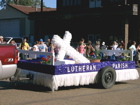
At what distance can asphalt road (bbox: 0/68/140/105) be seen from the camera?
26.8ft

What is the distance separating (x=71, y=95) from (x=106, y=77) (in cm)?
163

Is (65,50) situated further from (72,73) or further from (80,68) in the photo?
(72,73)

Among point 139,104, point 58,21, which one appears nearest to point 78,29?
point 58,21

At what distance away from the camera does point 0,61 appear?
9016 millimetres

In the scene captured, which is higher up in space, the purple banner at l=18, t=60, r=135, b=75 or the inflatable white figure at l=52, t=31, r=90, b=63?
the inflatable white figure at l=52, t=31, r=90, b=63

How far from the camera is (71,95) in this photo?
30.1 ft

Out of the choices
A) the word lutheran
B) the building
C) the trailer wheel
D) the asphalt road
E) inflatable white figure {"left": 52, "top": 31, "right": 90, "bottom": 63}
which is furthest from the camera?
the building

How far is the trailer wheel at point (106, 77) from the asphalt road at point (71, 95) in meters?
0.20

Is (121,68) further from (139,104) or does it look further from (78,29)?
(78,29)

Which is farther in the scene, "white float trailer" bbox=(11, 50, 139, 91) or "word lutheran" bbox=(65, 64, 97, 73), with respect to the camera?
"word lutheran" bbox=(65, 64, 97, 73)

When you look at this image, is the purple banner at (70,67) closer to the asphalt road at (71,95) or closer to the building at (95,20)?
the asphalt road at (71,95)

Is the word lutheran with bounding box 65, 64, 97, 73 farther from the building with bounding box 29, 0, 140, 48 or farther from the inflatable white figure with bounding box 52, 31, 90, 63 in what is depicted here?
the building with bounding box 29, 0, 140, 48

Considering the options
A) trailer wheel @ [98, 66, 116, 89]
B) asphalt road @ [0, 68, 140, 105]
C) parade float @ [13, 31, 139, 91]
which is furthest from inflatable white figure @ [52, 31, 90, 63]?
asphalt road @ [0, 68, 140, 105]

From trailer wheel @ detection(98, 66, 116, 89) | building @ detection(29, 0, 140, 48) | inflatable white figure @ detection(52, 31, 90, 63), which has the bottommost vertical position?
trailer wheel @ detection(98, 66, 116, 89)
